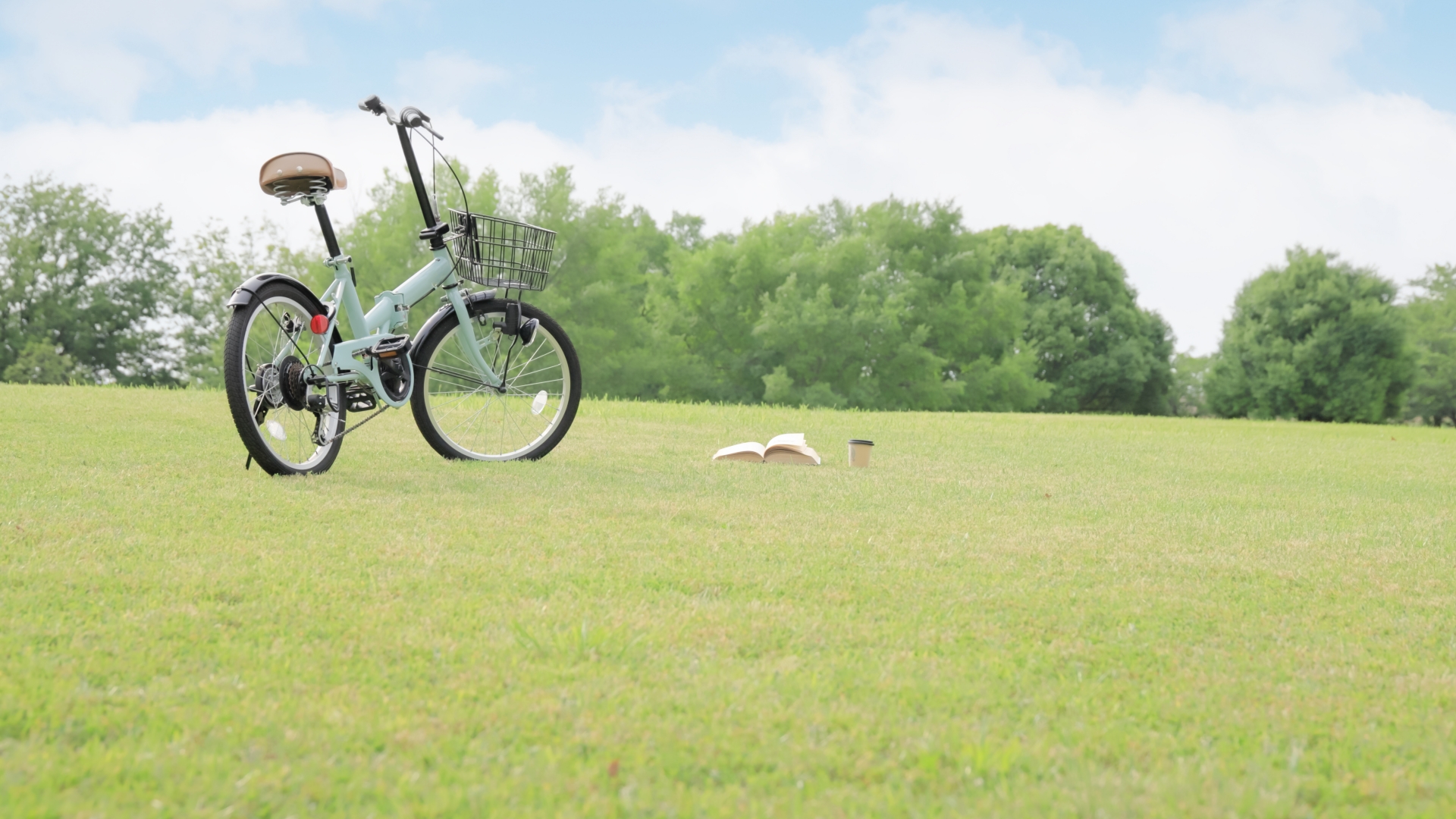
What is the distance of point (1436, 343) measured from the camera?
53.1m

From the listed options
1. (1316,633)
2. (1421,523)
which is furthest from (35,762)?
(1421,523)

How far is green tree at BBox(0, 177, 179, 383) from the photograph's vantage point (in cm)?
4134

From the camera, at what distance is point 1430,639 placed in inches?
115

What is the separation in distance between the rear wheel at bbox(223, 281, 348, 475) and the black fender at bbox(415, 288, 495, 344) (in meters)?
0.70

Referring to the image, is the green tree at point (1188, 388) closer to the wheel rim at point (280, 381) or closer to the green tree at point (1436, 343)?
the green tree at point (1436, 343)

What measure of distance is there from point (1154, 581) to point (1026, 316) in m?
44.5

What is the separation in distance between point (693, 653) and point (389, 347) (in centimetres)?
370

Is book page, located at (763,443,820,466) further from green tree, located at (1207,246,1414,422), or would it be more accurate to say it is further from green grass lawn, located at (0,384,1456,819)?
green tree, located at (1207,246,1414,422)

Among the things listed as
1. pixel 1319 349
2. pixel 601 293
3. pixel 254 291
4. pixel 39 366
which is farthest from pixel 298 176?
pixel 1319 349

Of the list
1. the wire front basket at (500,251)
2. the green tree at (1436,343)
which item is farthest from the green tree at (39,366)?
the green tree at (1436,343)

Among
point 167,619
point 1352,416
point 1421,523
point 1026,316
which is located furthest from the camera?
point 1026,316

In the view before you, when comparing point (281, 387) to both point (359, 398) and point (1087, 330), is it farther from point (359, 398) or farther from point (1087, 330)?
point (1087, 330)

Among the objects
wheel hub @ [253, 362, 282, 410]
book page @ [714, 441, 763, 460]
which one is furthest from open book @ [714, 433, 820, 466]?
wheel hub @ [253, 362, 282, 410]

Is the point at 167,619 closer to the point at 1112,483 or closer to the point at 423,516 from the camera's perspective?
the point at 423,516
